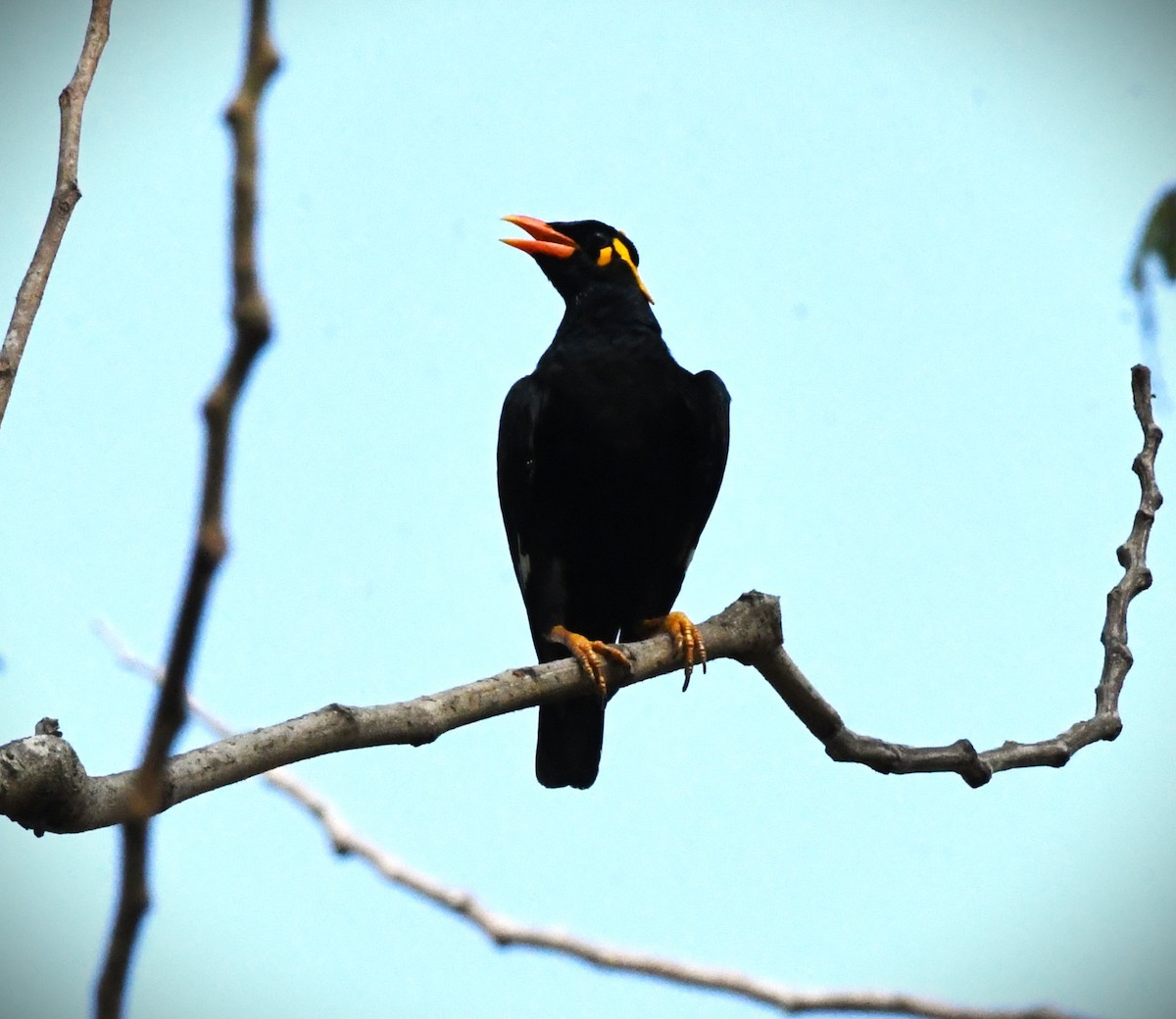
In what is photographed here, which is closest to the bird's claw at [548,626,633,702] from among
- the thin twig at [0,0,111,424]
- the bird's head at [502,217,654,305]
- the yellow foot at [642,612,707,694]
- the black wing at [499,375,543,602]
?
the yellow foot at [642,612,707,694]

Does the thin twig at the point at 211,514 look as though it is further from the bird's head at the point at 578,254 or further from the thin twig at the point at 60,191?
the bird's head at the point at 578,254

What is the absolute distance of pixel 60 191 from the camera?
223 cm

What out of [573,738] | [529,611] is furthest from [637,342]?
[573,738]

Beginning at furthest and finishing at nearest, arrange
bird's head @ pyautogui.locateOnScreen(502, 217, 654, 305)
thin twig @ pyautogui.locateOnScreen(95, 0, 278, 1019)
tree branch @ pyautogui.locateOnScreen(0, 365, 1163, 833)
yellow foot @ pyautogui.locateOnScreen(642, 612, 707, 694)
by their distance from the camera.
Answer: bird's head @ pyautogui.locateOnScreen(502, 217, 654, 305) → yellow foot @ pyautogui.locateOnScreen(642, 612, 707, 694) → tree branch @ pyautogui.locateOnScreen(0, 365, 1163, 833) → thin twig @ pyautogui.locateOnScreen(95, 0, 278, 1019)

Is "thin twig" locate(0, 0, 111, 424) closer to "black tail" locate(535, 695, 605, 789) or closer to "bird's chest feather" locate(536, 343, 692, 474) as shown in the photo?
"bird's chest feather" locate(536, 343, 692, 474)

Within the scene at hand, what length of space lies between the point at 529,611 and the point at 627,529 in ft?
1.57

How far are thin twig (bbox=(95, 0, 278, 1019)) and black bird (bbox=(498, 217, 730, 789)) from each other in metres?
3.70

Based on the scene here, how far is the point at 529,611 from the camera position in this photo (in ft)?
15.9

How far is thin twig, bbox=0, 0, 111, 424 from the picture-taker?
220cm

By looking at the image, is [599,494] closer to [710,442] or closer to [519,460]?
[519,460]

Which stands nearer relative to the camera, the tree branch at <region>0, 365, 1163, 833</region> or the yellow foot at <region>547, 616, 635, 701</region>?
the tree branch at <region>0, 365, 1163, 833</region>

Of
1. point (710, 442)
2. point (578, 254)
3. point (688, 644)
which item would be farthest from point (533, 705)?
point (578, 254)

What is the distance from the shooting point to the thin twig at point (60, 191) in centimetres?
220

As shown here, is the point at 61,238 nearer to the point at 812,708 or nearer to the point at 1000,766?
the point at 812,708
